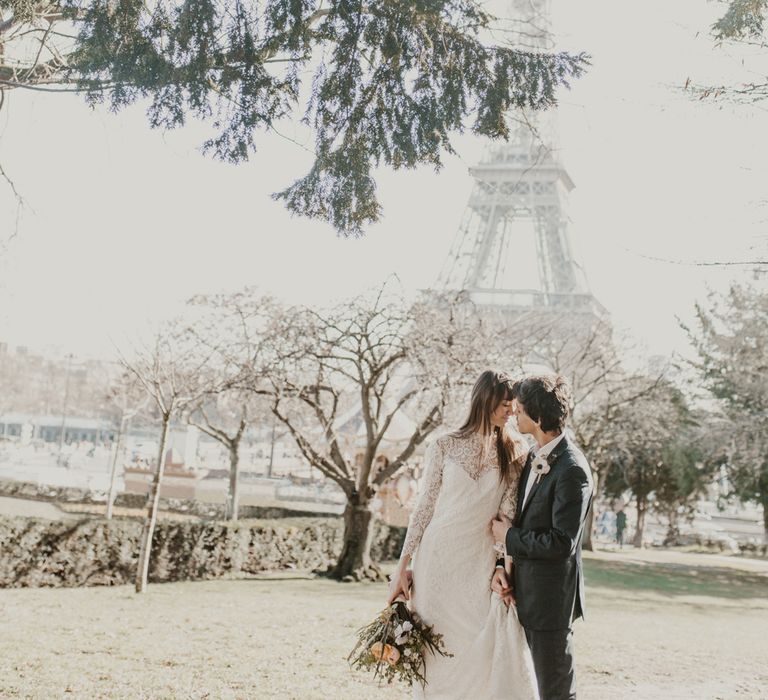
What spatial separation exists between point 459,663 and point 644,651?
14.0 feet

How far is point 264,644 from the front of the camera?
615 centimetres

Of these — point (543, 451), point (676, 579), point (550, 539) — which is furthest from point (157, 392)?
Answer: point (676, 579)

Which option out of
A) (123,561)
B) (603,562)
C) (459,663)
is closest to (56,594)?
(123,561)

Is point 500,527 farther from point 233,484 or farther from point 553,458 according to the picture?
point 233,484

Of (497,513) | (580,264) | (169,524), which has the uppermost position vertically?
(580,264)

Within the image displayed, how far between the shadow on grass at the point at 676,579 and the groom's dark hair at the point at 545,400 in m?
11.6

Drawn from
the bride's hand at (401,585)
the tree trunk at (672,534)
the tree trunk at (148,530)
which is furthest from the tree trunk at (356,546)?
the tree trunk at (672,534)

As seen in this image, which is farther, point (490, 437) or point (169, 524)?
point (169, 524)

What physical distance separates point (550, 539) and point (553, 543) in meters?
0.02

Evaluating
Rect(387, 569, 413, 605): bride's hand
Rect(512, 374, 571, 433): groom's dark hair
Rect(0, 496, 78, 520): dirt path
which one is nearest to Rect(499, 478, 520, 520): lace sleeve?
Rect(512, 374, 571, 433): groom's dark hair

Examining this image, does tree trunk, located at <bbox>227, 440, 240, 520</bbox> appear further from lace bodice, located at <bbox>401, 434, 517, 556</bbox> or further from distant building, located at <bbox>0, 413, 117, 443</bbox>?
distant building, located at <bbox>0, 413, 117, 443</bbox>

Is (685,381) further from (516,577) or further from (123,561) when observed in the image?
(516,577)

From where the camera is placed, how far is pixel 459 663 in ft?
10.9

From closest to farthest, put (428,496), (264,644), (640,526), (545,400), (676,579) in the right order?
(545,400)
(428,496)
(264,644)
(676,579)
(640,526)
